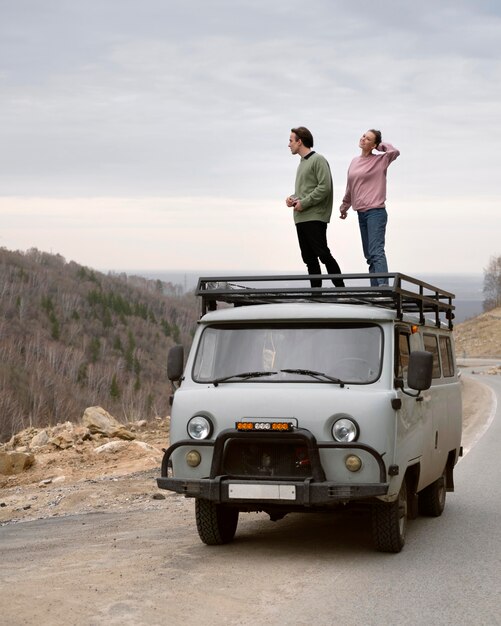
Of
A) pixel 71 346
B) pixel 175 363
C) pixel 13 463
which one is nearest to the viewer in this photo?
pixel 175 363

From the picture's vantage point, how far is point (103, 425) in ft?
73.9

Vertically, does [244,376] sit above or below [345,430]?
above

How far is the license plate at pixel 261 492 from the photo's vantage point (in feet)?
26.2

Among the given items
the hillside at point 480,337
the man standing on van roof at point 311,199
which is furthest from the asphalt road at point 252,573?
the hillside at point 480,337

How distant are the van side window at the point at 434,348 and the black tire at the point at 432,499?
3.87 feet

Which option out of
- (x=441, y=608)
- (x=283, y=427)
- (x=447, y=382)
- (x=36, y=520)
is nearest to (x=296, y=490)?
(x=283, y=427)

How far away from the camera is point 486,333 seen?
416 ft

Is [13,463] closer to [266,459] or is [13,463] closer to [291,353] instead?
[291,353]

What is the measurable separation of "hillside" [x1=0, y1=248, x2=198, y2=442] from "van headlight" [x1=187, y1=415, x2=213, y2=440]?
82331 mm

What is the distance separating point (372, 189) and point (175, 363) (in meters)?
3.57

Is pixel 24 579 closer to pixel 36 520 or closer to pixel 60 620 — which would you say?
pixel 60 620

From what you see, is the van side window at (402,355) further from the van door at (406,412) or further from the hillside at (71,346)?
the hillside at (71,346)

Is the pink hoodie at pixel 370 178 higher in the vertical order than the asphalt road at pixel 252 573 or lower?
higher

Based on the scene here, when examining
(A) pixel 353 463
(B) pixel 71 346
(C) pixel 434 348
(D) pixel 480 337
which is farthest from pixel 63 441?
(B) pixel 71 346
